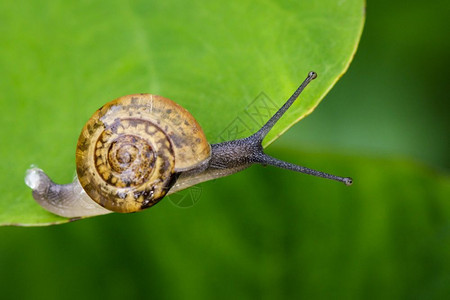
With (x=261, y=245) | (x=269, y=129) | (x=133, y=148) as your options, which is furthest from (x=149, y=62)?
(x=261, y=245)

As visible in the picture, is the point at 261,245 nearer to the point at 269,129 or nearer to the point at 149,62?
the point at 269,129

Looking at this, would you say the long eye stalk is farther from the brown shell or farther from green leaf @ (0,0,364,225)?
the brown shell

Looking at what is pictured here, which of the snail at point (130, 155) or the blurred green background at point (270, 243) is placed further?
the blurred green background at point (270, 243)

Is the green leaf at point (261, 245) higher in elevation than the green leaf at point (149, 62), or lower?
lower

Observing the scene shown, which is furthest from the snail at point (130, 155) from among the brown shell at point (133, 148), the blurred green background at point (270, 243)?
the blurred green background at point (270, 243)

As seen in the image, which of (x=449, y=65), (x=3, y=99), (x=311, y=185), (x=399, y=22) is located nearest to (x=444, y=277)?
(x=311, y=185)

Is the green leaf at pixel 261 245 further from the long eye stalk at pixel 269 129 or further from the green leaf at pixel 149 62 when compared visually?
the green leaf at pixel 149 62
